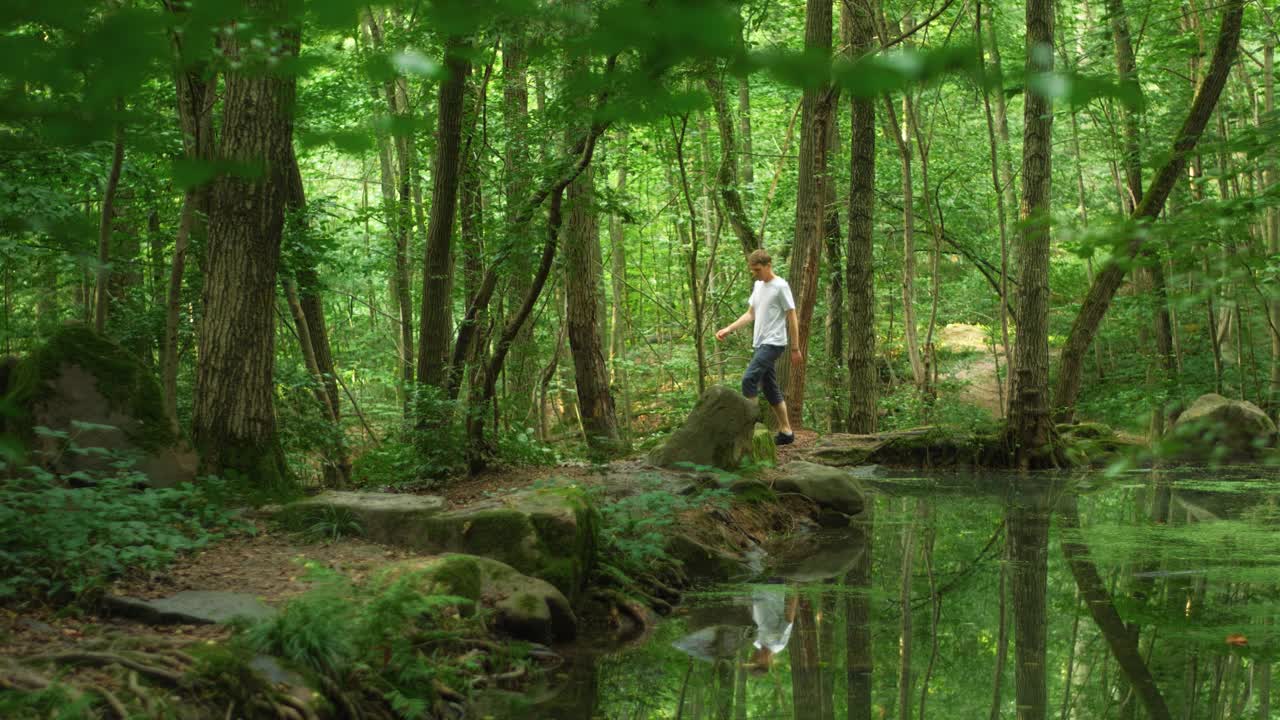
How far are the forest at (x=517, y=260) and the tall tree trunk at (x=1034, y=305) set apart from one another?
5cm

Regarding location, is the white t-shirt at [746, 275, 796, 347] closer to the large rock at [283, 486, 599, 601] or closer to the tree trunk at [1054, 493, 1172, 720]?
the tree trunk at [1054, 493, 1172, 720]

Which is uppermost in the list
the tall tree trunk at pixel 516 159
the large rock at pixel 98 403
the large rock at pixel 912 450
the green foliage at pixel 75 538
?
the tall tree trunk at pixel 516 159

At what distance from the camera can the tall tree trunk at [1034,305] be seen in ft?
41.4

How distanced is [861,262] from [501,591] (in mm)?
11680

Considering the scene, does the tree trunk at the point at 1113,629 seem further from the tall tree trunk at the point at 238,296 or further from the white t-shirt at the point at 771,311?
the tall tree trunk at the point at 238,296

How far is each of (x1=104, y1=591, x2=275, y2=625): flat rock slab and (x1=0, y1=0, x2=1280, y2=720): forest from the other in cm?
23

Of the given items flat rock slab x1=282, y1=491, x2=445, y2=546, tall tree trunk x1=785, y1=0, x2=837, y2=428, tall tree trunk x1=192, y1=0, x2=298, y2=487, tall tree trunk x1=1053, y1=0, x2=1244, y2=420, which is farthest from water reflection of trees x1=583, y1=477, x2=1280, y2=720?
tall tree trunk x1=785, y1=0, x2=837, y2=428

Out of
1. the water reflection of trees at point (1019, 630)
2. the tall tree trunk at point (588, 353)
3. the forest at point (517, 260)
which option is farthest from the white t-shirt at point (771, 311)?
the water reflection of trees at point (1019, 630)

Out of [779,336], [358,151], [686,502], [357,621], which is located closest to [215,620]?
[357,621]

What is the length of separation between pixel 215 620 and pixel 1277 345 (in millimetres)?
18537

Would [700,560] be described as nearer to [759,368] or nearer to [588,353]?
[759,368]

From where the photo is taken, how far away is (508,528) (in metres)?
6.04

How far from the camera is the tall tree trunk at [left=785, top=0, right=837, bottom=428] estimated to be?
14.8 m

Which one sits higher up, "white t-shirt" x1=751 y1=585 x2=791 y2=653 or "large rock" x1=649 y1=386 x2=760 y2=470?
"large rock" x1=649 y1=386 x2=760 y2=470
